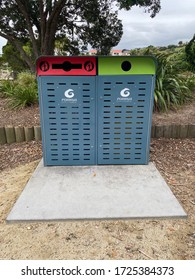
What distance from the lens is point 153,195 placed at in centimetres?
201

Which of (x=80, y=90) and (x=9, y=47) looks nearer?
(x=80, y=90)

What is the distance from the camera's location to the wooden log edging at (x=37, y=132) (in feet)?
10.6

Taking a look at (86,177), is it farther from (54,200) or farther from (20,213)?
(20,213)

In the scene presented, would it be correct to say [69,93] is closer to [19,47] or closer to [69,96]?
[69,96]

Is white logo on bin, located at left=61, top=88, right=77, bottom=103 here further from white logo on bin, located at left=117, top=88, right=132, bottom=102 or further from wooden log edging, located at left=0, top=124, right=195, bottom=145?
wooden log edging, located at left=0, top=124, right=195, bottom=145

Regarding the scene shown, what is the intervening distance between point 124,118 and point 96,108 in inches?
12.6

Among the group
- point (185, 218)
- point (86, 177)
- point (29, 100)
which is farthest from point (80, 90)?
point (29, 100)

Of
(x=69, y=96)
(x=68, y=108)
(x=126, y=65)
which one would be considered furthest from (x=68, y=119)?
(x=126, y=65)

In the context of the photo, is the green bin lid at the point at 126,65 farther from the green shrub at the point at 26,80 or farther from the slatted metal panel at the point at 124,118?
the green shrub at the point at 26,80

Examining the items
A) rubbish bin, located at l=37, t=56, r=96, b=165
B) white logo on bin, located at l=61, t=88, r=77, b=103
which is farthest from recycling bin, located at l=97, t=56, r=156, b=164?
white logo on bin, located at l=61, t=88, r=77, b=103

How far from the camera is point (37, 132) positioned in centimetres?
325

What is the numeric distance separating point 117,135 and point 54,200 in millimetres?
967

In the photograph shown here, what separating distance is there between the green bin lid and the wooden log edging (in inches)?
46.4

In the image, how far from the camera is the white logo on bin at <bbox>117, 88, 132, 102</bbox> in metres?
2.30
